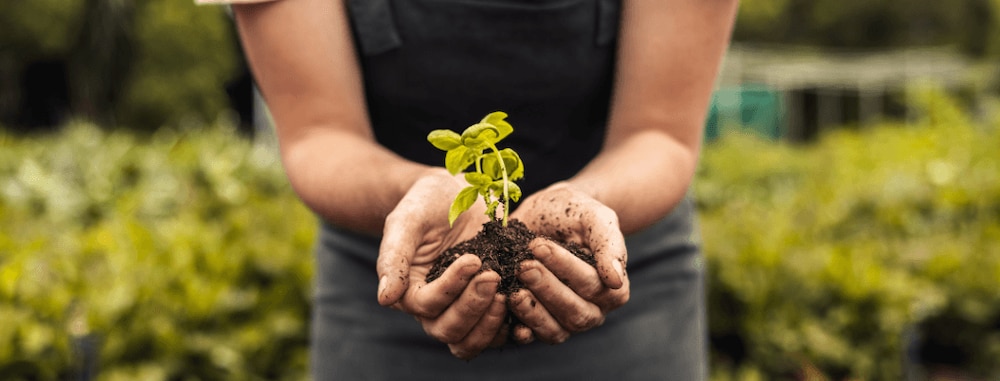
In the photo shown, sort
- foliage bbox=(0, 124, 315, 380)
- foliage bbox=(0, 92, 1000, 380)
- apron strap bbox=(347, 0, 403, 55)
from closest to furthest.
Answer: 1. apron strap bbox=(347, 0, 403, 55)
2. foliage bbox=(0, 124, 315, 380)
3. foliage bbox=(0, 92, 1000, 380)

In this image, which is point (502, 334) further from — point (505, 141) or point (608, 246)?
point (505, 141)

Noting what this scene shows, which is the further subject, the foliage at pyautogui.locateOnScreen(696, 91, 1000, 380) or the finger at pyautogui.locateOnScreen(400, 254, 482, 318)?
the foliage at pyautogui.locateOnScreen(696, 91, 1000, 380)

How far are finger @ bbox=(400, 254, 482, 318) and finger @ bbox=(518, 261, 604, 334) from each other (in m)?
0.09

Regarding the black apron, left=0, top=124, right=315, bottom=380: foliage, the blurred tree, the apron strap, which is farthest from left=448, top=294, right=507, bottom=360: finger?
the blurred tree

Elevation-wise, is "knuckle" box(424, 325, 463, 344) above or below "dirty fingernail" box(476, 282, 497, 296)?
below

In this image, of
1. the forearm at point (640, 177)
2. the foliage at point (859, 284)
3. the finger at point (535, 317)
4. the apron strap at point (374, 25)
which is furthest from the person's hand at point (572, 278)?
the foliage at point (859, 284)

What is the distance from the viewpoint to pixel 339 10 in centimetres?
181

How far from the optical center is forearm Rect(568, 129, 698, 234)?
163cm

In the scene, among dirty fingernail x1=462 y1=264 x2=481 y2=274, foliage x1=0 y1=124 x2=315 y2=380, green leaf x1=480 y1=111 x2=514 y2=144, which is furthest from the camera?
foliage x1=0 y1=124 x2=315 y2=380

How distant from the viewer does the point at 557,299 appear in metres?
1.39

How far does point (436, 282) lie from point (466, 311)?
0.07 meters

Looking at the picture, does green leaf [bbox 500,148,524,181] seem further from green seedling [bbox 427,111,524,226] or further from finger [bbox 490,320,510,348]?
finger [bbox 490,320,510,348]

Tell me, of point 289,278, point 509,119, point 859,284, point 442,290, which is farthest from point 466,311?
point 859,284

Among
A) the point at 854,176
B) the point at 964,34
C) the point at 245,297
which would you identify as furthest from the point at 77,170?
the point at 964,34
